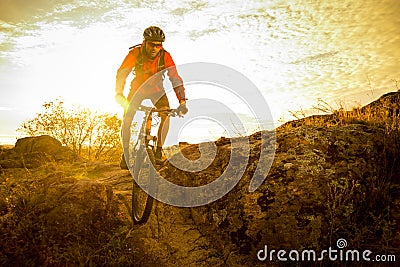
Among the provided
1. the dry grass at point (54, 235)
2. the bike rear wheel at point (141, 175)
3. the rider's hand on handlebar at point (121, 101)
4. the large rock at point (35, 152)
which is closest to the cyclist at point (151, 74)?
the rider's hand on handlebar at point (121, 101)

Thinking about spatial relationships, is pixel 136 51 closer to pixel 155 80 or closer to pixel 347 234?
pixel 155 80

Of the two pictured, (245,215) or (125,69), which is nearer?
(245,215)

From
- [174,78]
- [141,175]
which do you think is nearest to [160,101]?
[174,78]

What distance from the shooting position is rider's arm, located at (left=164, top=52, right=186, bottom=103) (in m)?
6.01

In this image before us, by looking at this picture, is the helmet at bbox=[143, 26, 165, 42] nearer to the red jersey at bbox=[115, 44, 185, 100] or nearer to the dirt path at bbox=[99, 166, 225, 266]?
the red jersey at bbox=[115, 44, 185, 100]

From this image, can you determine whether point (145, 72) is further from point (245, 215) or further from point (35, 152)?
point (35, 152)

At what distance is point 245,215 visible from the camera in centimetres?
507

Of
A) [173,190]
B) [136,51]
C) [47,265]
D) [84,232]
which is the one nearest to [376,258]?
[173,190]

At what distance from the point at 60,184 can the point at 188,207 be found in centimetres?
242

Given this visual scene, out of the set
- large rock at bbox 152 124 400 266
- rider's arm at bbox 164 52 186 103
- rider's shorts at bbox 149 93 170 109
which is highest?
rider's arm at bbox 164 52 186 103

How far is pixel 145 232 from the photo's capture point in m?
5.20

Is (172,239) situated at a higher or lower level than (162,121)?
lower

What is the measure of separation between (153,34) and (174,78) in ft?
3.03

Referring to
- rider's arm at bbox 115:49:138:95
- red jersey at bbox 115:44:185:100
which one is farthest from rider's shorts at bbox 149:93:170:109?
rider's arm at bbox 115:49:138:95
